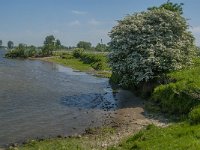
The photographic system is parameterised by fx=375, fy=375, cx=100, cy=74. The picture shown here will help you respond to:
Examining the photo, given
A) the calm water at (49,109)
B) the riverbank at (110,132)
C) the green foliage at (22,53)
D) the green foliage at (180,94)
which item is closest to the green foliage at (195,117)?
the riverbank at (110,132)

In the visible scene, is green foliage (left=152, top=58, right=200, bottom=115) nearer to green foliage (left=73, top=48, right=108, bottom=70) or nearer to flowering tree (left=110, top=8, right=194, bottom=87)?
flowering tree (left=110, top=8, right=194, bottom=87)

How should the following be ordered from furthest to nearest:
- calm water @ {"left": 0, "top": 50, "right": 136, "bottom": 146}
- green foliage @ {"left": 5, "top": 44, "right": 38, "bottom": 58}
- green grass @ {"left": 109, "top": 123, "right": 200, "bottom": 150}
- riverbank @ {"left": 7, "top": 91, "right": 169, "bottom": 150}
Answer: green foliage @ {"left": 5, "top": 44, "right": 38, "bottom": 58} < calm water @ {"left": 0, "top": 50, "right": 136, "bottom": 146} < riverbank @ {"left": 7, "top": 91, "right": 169, "bottom": 150} < green grass @ {"left": 109, "top": 123, "right": 200, "bottom": 150}

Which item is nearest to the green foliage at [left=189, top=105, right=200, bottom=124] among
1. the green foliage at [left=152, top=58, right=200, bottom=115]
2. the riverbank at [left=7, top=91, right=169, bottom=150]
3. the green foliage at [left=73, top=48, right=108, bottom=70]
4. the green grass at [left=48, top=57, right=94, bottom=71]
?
the riverbank at [left=7, top=91, right=169, bottom=150]

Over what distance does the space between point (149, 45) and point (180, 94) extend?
9907 mm

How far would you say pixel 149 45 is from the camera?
37.4 meters

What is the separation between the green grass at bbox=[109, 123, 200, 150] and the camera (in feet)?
55.5

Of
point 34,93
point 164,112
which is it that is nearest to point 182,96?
point 164,112

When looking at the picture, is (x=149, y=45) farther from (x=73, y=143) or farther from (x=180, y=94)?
(x=73, y=143)

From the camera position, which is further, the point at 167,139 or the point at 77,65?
the point at 77,65

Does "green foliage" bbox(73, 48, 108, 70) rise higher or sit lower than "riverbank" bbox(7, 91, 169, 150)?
higher

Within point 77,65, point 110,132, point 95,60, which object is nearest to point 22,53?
point 77,65

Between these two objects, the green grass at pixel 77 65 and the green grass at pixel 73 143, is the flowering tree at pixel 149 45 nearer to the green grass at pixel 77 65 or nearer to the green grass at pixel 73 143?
the green grass at pixel 73 143

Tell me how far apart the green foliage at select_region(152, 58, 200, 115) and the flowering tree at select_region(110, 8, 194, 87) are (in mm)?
3184

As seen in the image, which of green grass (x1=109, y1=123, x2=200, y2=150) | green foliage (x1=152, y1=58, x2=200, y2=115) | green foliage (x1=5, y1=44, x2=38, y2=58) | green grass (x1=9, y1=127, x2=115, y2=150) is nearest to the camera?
green grass (x1=109, y1=123, x2=200, y2=150)
